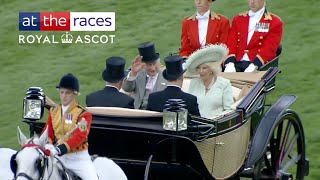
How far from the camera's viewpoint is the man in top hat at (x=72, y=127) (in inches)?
283

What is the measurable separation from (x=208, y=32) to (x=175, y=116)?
276cm

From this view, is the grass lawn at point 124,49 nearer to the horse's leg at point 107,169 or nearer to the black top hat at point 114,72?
the black top hat at point 114,72

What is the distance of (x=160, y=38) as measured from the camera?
1499cm

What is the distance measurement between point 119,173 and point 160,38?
757 cm

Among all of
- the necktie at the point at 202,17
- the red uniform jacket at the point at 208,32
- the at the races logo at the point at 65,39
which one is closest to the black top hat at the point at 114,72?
the red uniform jacket at the point at 208,32

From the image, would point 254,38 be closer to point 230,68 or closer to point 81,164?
point 230,68

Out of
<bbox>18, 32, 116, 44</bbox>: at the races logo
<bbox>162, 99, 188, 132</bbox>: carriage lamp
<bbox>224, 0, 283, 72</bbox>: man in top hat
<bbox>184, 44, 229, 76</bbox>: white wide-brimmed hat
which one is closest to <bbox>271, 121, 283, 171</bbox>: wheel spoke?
<bbox>224, 0, 283, 72</bbox>: man in top hat

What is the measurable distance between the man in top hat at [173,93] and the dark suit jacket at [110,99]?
291 mm

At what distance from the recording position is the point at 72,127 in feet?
24.0

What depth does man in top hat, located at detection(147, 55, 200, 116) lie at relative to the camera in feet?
26.1

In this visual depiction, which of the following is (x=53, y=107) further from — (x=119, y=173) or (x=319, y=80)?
(x=319, y=80)

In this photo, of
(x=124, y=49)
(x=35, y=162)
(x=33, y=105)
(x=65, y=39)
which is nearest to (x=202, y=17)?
(x=33, y=105)

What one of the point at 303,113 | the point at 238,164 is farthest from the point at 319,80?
the point at 238,164

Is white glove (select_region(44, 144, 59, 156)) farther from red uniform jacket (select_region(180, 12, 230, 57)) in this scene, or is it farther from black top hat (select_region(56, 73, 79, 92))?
red uniform jacket (select_region(180, 12, 230, 57))
